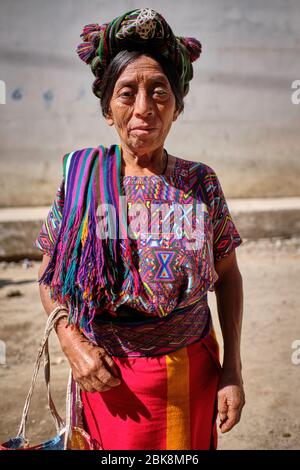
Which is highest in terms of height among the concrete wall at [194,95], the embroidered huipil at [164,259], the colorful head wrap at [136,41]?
the concrete wall at [194,95]

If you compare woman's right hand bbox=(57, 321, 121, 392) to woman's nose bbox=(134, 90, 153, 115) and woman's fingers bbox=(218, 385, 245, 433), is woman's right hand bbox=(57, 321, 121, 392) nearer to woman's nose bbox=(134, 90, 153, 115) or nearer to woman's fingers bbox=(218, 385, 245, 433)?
woman's fingers bbox=(218, 385, 245, 433)

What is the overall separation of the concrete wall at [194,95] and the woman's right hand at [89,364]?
5714 mm

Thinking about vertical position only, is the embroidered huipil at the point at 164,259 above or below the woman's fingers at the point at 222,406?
above

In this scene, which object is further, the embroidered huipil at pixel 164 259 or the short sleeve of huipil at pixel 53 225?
the short sleeve of huipil at pixel 53 225

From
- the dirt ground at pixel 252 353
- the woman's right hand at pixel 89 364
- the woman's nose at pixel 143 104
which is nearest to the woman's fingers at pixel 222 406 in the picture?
the woman's right hand at pixel 89 364

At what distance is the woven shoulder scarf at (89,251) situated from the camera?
4.76 ft

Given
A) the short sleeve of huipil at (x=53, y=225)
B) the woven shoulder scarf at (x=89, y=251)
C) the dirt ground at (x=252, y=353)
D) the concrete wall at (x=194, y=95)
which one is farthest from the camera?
the concrete wall at (x=194, y=95)

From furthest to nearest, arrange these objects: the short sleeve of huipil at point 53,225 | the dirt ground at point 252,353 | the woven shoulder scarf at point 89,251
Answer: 1. the dirt ground at point 252,353
2. the short sleeve of huipil at point 53,225
3. the woven shoulder scarf at point 89,251

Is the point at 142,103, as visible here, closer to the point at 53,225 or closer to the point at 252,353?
the point at 53,225

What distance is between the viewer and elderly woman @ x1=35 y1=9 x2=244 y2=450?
4.82 feet

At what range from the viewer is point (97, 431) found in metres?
1.62

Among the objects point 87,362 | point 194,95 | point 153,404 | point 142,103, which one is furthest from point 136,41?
point 194,95

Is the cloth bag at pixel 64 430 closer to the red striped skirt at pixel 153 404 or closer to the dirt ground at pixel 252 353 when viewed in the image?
the red striped skirt at pixel 153 404

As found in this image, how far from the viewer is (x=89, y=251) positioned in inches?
57.6
